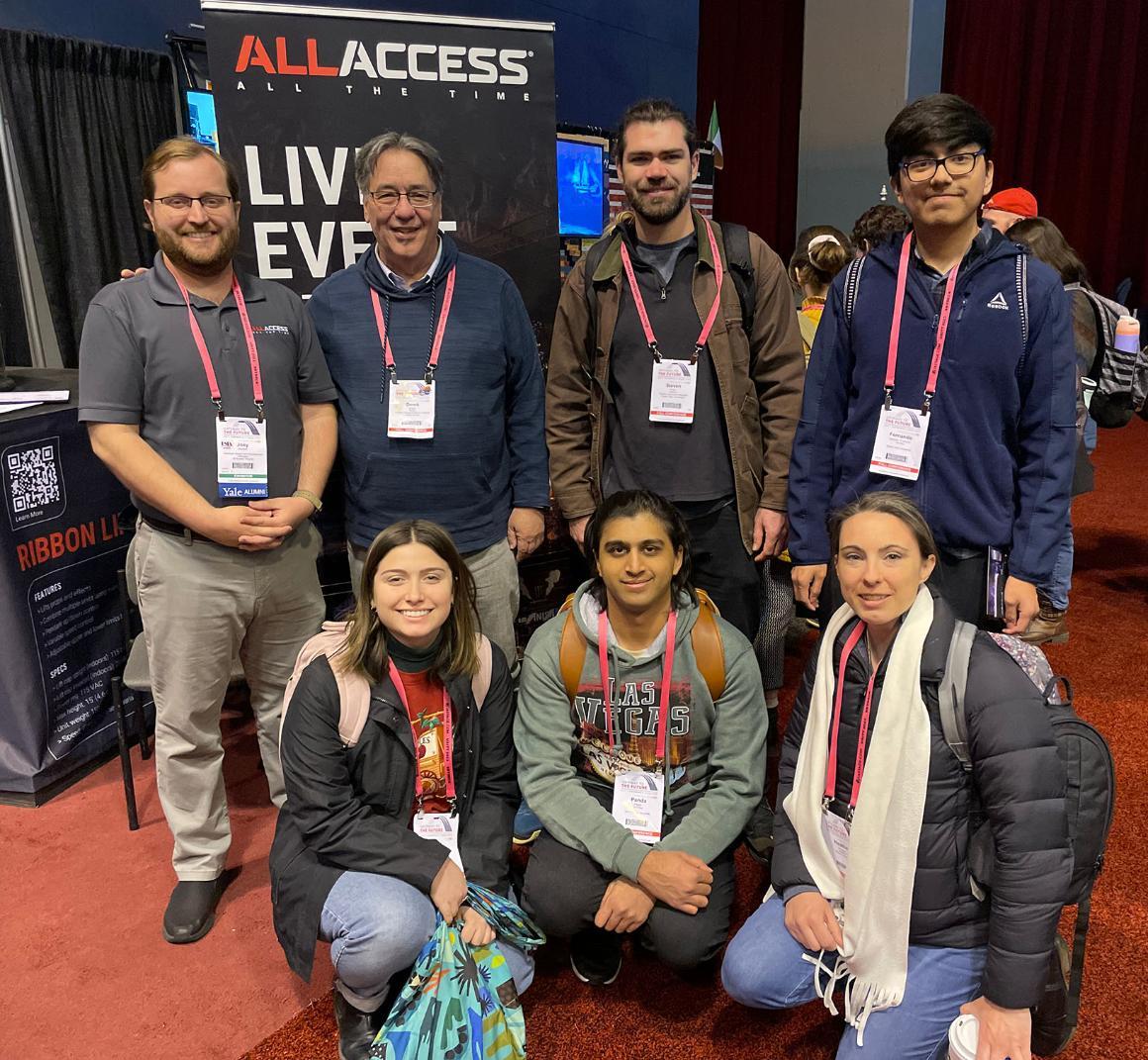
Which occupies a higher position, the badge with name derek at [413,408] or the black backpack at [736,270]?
the black backpack at [736,270]

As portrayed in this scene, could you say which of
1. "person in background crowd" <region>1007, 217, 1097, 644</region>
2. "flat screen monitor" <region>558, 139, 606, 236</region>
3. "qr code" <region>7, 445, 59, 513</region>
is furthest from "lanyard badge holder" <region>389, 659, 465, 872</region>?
"flat screen monitor" <region>558, 139, 606, 236</region>

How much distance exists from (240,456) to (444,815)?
2.98 feet

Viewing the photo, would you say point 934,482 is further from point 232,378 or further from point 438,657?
point 232,378

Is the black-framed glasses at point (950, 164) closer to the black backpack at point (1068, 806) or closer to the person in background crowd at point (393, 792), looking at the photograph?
the black backpack at point (1068, 806)

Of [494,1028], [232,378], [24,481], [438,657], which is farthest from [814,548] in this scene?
[24,481]

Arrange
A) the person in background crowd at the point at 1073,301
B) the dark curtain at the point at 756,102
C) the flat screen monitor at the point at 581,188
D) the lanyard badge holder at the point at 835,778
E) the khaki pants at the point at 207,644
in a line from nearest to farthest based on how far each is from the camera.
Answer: the lanyard badge holder at the point at 835,778
the khaki pants at the point at 207,644
the person in background crowd at the point at 1073,301
the flat screen monitor at the point at 581,188
the dark curtain at the point at 756,102

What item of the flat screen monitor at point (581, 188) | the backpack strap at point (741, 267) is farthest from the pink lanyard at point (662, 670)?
the flat screen monitor at point (581, 188)

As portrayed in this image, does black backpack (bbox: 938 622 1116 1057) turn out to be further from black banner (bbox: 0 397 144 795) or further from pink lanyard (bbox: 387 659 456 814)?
black banner (bbox: 0 397 144 795)

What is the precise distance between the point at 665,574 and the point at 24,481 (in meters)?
1.93

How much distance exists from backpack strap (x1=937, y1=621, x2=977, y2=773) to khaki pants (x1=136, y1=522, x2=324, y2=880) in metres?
1.48

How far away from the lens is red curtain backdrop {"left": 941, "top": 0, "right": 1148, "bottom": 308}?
782cm

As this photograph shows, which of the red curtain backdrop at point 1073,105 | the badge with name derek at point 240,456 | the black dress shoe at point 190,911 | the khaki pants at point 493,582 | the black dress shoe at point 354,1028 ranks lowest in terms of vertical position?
the black dress shoe at point 190,911

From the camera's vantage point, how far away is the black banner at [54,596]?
9.05 feet

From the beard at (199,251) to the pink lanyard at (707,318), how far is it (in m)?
0.90
